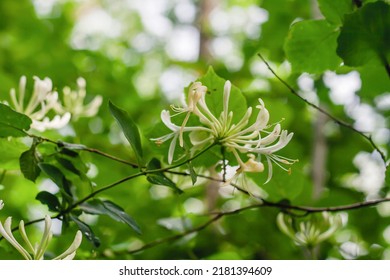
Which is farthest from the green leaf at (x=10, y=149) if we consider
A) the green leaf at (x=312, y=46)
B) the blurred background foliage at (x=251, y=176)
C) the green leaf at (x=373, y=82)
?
the green leaf at (x=373, y=82)

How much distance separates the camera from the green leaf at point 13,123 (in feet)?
2.72

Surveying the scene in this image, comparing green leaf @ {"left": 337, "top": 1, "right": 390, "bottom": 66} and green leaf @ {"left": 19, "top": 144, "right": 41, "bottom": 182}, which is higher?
green leaf @ {"left": 337, "top": 1, "right": 390, "bottom": 66}

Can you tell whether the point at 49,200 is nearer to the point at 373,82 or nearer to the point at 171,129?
the point at 171,129

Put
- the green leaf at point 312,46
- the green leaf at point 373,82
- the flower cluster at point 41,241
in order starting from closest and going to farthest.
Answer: the flower cluster at point 41,241, the green leaf at point 312,46, the green leaf at point 373,82

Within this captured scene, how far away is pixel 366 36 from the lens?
0.85m

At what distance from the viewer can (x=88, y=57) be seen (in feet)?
7.90

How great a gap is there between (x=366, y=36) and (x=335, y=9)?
0.33 ft

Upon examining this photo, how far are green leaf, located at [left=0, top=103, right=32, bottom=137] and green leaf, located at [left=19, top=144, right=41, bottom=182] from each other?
0.09ft

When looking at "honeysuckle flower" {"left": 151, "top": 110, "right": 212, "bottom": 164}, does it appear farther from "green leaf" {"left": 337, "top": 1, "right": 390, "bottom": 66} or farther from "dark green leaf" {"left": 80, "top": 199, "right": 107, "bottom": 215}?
"green leaf" {"left": 337, "top": 1, "right": 390, "bottom": 66}

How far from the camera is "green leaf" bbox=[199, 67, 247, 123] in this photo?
0.83 metres

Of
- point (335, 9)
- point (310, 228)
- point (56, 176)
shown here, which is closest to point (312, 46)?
point (335, 9)

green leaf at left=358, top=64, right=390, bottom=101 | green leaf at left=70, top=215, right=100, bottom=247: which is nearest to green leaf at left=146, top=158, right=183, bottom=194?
green leaf at left=70, top=215, right=100, bottom=247

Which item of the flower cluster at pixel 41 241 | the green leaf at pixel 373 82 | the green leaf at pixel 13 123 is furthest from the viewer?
the green leaf at pixel 373 82

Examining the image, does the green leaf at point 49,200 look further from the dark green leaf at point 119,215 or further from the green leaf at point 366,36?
the green leaf at point 366,36
